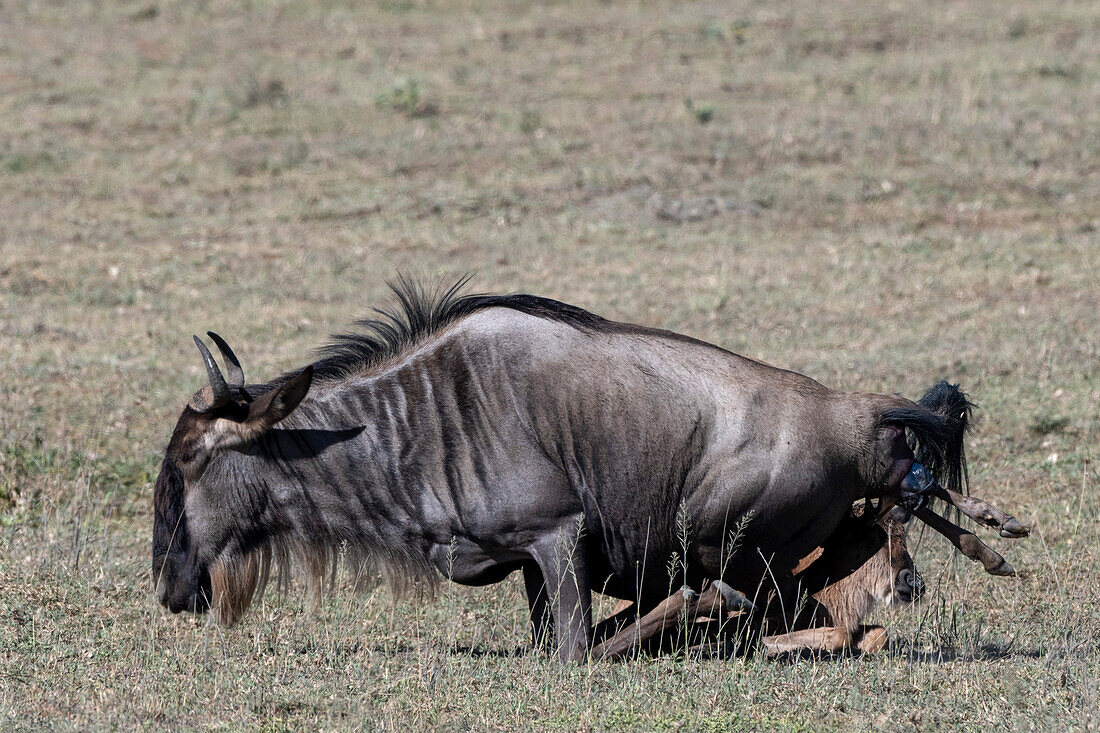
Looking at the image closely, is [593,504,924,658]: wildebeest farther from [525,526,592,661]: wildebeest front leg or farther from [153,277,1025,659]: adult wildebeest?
[525,526,592,661]: wildebeest front leg

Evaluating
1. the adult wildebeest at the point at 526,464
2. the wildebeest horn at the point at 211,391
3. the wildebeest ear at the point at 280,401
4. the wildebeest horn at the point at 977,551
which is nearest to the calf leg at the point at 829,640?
the adult wildebeest at the point at 526,464

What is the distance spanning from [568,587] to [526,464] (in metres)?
0.54

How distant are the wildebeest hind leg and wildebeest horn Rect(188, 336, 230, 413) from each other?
4.89 ft

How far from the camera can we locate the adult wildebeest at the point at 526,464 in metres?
5.67

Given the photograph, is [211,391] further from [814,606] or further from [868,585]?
[868,585]

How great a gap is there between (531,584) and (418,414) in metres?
0.92

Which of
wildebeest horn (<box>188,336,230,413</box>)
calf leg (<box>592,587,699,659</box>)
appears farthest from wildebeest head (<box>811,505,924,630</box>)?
wildebeest horn (<box>188,336,230,413</box>)

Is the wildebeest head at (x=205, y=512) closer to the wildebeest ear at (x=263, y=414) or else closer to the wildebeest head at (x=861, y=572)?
the wildebeest ear at (x=263, y=414)

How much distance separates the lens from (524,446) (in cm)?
568

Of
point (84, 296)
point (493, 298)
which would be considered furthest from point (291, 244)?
point (493, 298)

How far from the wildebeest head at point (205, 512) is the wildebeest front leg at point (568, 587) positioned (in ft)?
4.34

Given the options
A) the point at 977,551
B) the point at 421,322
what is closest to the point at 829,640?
the point at 977,551

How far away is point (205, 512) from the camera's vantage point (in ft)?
19.3

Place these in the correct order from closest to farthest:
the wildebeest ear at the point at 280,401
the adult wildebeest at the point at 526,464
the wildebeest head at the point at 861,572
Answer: the wildebeest ear at the point at 280,401
the adult wildebeest at the point at 526,464
the wildebeest head at the point at 861,572
